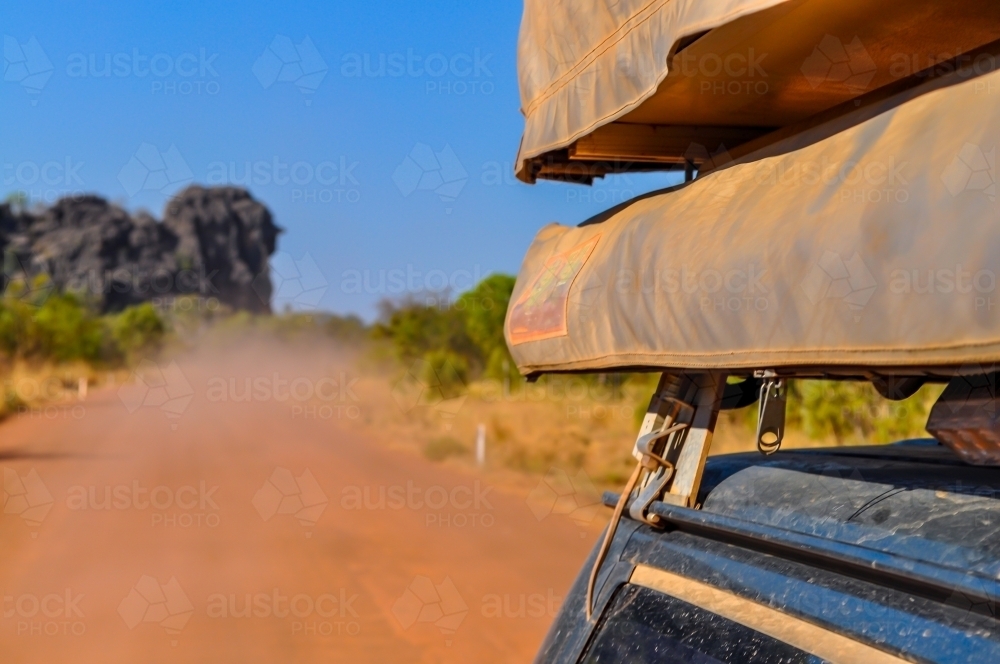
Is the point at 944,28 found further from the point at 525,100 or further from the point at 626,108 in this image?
the point at 525,100

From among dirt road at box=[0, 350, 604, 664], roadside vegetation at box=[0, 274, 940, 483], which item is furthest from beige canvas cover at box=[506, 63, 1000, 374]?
roadside vegetation at box=[0, 274, 940, 483]

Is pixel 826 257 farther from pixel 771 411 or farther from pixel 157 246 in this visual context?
pixel 157 246

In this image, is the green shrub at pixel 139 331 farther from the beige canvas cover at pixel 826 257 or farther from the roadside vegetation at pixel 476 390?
the beige canvas cover at pixel 826 257

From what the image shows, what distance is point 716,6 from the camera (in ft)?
5.26

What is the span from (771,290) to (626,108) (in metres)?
0.60

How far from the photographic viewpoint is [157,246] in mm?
97562

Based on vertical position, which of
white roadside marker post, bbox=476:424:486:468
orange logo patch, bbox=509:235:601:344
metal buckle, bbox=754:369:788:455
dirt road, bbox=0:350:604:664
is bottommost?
white roadside marker post, bbox=476:424:486:468

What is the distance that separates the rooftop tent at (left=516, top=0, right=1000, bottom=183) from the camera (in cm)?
171

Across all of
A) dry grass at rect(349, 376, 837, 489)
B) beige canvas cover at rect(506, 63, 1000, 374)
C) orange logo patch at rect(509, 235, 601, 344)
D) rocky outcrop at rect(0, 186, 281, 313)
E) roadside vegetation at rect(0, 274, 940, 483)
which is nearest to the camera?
beige canvas cover at rect(506, 63, 1000, 374)

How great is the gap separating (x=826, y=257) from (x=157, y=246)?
102266 mm

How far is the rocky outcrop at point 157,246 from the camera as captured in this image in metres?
80.9

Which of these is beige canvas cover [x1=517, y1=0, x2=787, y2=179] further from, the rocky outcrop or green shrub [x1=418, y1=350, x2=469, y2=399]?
the rocky outcrop

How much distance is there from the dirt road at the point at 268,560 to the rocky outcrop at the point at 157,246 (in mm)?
55664

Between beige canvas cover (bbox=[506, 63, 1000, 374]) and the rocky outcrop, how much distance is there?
69.1 m
